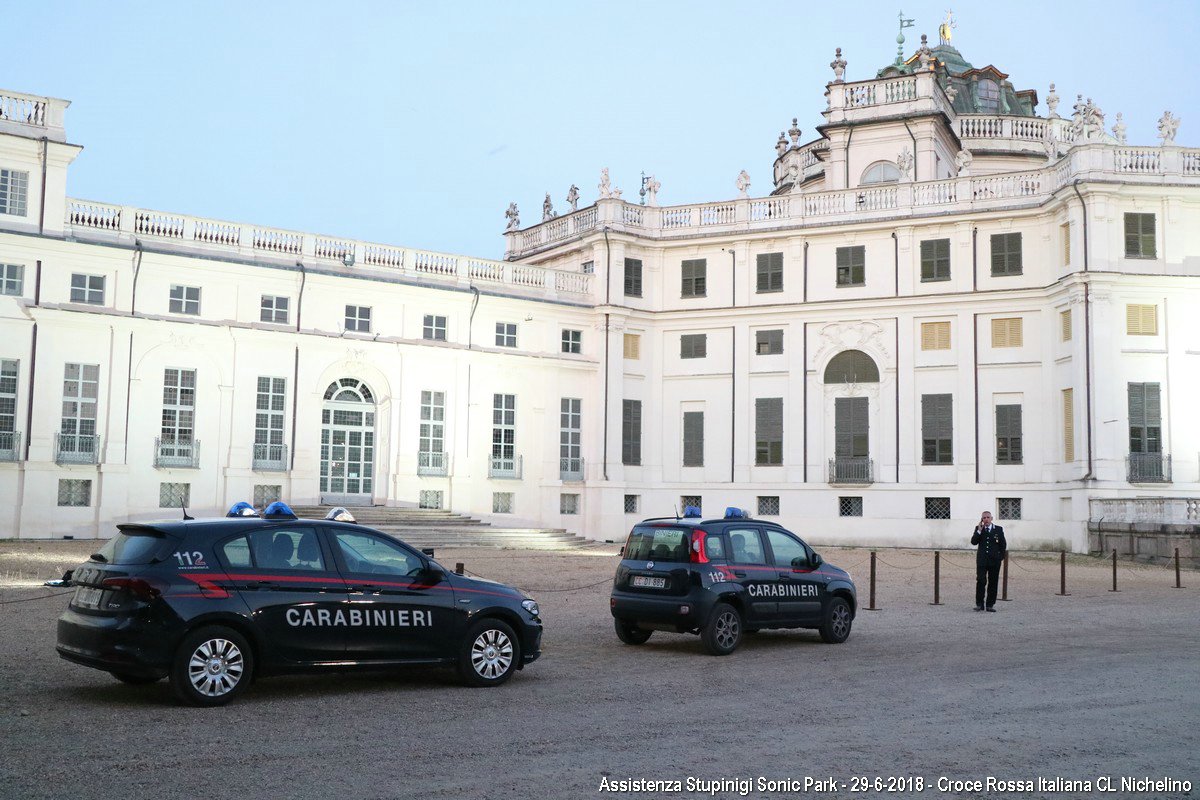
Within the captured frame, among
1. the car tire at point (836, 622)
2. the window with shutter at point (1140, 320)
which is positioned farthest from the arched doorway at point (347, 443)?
the window with shutter at point (1140, 320)

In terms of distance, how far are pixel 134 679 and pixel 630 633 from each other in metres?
6.17

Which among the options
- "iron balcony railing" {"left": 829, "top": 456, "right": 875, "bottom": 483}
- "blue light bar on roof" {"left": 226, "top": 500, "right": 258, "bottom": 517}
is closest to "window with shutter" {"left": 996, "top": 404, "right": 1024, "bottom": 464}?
"iron balcony railing" {"left": 829, "top": 456, "right": 875, "bottom": 483}

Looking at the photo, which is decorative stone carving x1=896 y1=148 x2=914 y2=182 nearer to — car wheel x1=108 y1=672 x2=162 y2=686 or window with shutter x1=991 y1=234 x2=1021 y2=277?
window with shutter x1=991 y1=234 x2=1021 y2=277

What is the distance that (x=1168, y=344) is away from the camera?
3506 cm

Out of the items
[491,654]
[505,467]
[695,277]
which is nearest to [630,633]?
[491,654]

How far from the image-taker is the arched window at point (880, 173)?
43219mm

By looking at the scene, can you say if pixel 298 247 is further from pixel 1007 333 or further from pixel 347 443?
pixel 1007 333

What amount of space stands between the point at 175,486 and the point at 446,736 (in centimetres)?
2571

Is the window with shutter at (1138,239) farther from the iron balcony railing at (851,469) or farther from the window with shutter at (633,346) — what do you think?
the window with shutter at (633,346)

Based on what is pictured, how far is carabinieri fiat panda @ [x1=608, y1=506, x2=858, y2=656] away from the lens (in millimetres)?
13375

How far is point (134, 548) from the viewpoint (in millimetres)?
9648

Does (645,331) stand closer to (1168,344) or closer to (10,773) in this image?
(1168,344)

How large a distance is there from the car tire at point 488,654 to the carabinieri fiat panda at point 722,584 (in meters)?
2.94

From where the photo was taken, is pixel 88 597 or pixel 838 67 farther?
pixel 838 67
